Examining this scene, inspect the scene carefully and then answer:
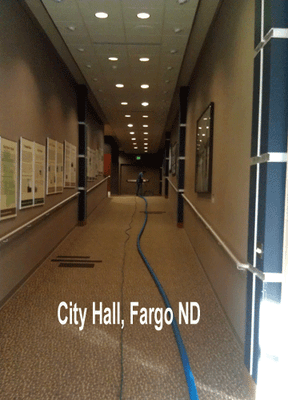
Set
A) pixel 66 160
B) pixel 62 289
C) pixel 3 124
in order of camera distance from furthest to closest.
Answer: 1. pixel 66 160
2. pixel 62 289
3. pixel 3 124

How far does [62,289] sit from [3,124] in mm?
1867

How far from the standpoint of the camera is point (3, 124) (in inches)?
145

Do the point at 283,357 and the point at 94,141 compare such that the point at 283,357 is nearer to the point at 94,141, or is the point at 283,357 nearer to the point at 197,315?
the point at 197,315

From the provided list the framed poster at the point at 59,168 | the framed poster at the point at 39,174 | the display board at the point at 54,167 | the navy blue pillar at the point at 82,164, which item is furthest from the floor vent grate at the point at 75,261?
the navy blue pillar at the point at 82,164

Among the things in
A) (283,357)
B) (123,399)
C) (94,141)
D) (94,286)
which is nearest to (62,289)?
(94,286)

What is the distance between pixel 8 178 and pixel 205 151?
2.51m

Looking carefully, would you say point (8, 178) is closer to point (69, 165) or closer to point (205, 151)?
point (205, 151)

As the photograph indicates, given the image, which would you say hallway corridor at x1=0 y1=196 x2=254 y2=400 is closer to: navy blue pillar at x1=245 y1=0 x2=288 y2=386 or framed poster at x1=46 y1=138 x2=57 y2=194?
navy blue pillar at x1=245 y1=0 x2=288 y2=386

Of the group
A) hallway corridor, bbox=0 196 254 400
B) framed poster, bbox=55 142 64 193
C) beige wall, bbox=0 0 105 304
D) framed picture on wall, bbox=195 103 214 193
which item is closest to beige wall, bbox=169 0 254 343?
framed picture on wall, bbox=195 103 214 193

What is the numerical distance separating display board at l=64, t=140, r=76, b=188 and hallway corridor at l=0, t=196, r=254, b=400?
219 centimetres

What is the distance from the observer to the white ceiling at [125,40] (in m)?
4.35

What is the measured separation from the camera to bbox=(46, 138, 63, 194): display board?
5.64m

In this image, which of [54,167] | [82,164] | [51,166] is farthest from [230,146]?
[82,164]

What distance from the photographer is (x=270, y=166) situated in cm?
212
